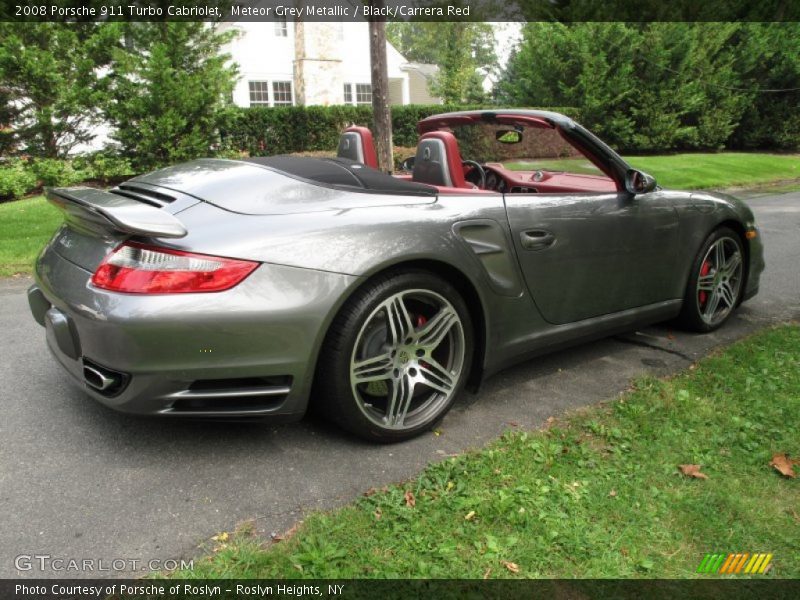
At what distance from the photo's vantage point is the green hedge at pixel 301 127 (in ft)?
51.6

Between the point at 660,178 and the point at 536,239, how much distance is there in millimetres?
13479

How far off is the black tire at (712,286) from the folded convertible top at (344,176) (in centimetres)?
207

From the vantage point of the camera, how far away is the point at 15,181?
425 inches

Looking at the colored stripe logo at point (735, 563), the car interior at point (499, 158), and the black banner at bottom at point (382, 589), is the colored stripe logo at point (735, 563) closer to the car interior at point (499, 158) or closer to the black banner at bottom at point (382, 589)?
the black banner at bottom at point (382, 589)

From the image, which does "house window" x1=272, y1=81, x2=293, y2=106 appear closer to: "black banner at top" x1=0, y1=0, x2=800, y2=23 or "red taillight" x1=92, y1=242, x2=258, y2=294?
"black banner at top" x1=0, y1=0, x2=800, y2=23

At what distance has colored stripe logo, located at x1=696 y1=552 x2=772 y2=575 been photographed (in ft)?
7.00

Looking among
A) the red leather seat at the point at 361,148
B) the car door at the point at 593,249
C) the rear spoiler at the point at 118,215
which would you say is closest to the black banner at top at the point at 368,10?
the red leather seat at the point at 361,148

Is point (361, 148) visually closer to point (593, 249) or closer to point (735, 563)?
point (593, 249)

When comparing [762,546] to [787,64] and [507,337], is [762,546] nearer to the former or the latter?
[507,337]

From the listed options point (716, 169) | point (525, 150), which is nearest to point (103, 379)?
point (525, 150)

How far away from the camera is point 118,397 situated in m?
2.46

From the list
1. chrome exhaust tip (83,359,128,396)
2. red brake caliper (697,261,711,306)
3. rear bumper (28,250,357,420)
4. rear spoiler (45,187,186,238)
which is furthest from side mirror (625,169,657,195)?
chrome exhaust tip (83,359,128,396)

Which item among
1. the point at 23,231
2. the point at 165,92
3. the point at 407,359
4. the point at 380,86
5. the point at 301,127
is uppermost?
the point at 165,92

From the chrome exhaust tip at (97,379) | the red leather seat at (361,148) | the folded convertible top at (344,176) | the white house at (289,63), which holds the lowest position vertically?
the chrome exhaust tip at (97,379)
